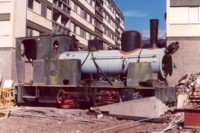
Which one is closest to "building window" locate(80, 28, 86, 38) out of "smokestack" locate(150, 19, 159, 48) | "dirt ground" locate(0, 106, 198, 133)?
"smokestack" locate(150, 19, 159, 48)

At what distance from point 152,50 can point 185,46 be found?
11.2m

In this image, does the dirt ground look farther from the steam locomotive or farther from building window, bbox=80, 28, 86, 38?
building window, bbox=80, 28, 86, 38

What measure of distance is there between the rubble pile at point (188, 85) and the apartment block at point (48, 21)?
14.2 ft

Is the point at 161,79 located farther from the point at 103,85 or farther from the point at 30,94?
the point at 30,94

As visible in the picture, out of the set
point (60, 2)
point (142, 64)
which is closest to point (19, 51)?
point (142, 64)

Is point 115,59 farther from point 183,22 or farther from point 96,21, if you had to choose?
point 96,21

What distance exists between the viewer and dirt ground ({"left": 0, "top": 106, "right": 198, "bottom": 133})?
9.37m

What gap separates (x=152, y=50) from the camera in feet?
44.2

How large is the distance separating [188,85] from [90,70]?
25.9ft

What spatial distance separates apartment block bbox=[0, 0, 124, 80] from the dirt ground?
442 cm

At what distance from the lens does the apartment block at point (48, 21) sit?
24438 millimetres

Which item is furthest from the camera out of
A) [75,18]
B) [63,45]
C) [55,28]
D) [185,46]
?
[75,18]

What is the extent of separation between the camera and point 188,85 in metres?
20.1

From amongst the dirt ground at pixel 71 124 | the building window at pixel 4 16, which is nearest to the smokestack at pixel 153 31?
the dirt ground at pixel 71 124
